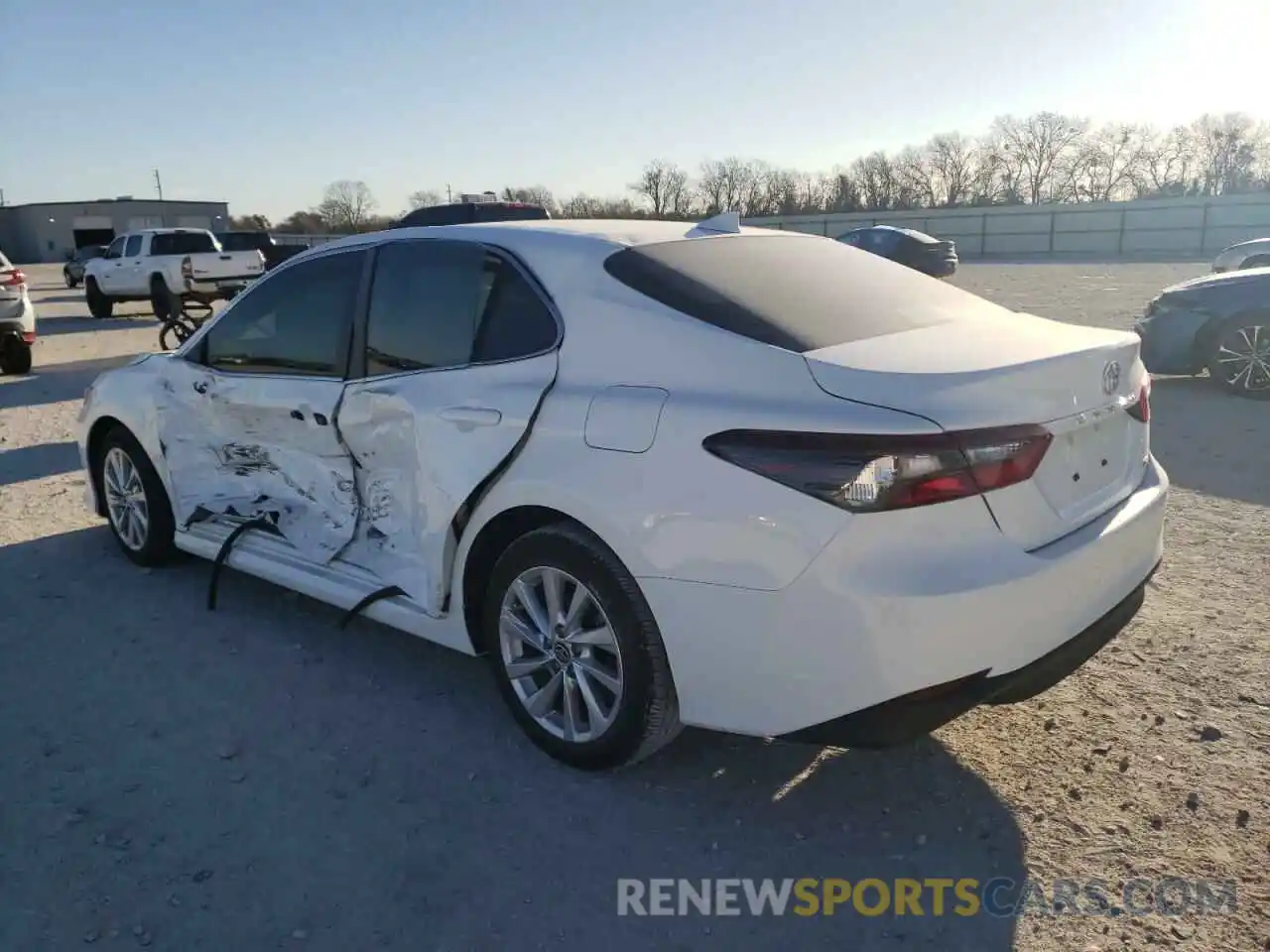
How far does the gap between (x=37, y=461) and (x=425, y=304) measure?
5.66 meters

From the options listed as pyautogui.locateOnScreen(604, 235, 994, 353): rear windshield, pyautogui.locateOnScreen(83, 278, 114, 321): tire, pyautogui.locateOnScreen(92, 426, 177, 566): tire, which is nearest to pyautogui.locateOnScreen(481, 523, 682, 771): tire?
pyautogui.locateOnScreen(604, 235, 994, 353): rear windshield

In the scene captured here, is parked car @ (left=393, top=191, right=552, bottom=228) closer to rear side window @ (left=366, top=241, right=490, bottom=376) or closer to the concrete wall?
rear side window @ (left=366, top=241, right=490, bottom=376)

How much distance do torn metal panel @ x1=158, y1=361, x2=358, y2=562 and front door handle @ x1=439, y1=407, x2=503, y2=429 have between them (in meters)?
0.71

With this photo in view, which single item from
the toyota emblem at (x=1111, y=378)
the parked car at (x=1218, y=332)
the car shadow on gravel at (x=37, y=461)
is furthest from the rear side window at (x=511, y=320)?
the parked car at (x=1218, y=332)

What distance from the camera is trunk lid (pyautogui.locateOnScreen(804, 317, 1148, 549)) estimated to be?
2.52 metres

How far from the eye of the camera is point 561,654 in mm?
3123

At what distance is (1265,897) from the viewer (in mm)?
2502

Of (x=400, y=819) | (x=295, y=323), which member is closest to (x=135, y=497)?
(x=295, y=323)

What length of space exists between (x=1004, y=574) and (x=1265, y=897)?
1075 mm

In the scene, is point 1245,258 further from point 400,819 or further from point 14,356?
point 14,356

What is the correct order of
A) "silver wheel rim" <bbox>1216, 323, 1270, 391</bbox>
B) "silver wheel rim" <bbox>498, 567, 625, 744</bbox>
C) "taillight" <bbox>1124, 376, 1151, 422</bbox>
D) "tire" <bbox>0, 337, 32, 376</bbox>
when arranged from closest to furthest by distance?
"silver wheel rim" <bbox>498, 567, 625, 744</bbox> → "taillight" <bbox>1124, 376, 1151, 422</bbox> → "silver wheel rim" <bbox>1216, 323, 1270, 391</bbox> → "tire" <bbox>0, 337, 32, 376</bbox>

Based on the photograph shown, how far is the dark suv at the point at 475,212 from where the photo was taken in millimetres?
13086

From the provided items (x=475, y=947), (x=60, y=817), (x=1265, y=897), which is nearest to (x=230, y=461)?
(x=60, y=817)

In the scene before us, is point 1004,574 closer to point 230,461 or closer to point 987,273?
point 230,461
